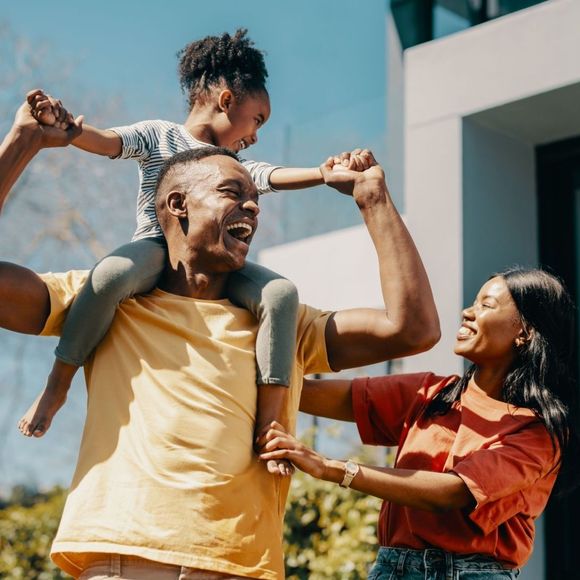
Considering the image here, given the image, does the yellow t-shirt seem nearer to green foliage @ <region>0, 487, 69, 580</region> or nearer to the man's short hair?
the man's short hair

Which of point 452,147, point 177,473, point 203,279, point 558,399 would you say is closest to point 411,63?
point 452,147

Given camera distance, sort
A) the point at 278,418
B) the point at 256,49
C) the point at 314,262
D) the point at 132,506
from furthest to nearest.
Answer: the point at 314,262, the point at 256,49, the point at 278,418, the point at 132,506

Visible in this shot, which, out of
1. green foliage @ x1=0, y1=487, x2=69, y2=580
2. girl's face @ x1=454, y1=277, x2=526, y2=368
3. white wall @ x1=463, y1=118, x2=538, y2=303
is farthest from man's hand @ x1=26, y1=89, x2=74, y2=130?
green foliage @ x1=0, y1=487, x2=69, y2=580

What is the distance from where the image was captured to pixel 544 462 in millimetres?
→ 3221

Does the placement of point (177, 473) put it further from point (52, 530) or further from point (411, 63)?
point (52, 530)

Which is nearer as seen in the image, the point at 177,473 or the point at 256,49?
the point at 177,473

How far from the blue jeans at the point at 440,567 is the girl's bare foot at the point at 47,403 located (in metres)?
1.06

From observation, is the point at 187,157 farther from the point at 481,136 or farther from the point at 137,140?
the point at 481,136

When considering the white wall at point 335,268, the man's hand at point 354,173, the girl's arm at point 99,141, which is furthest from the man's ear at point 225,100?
the white wall at point 335,268

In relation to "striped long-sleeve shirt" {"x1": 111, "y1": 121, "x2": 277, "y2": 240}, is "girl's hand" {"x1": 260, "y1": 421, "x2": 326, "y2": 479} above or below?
below

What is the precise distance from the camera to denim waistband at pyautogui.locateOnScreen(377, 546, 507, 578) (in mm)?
3150

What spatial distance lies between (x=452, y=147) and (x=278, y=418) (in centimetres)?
345

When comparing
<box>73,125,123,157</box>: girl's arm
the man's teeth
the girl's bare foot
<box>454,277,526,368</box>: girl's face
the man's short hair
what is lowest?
the girl's bare foot

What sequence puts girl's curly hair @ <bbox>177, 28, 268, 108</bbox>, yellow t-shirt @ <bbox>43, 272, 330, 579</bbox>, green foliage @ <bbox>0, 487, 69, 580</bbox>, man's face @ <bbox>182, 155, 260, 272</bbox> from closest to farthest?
1. yellow t-shirt @ <bbox>43, 272, 330, 579</bbox>
2. man's face @ <bbox>182, 155, 260, 272</bbox>
3. girl's curly hair @ <bbox>177, 28, 268, 108</bbox>
4. green foliage @ <bbox>0, 487, 69, 580</bbox>
